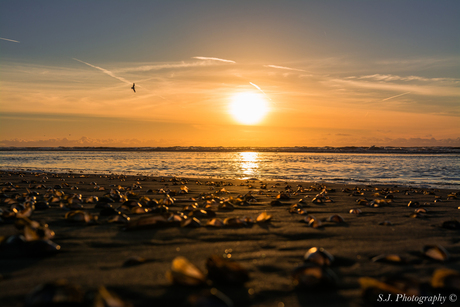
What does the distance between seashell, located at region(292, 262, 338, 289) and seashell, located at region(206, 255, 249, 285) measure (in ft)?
1.23

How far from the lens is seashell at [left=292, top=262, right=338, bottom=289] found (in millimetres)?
1970

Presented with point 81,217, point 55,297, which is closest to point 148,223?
point 81,217

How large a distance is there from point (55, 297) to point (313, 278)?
1625 millimetres

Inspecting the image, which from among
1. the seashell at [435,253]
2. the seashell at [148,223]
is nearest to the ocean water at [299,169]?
the seashell at [435,253]

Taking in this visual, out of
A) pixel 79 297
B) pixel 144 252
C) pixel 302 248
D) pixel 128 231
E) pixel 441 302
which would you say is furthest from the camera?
pixel 128 231

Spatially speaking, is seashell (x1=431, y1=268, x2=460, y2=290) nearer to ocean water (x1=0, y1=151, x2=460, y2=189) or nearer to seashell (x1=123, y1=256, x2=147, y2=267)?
seashell (x1=123, y1=256, x2=147, y2=267)

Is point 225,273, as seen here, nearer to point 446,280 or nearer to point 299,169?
point 446,280

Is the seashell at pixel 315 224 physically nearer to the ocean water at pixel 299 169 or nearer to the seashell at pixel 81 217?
the seashell at pixel 81 217

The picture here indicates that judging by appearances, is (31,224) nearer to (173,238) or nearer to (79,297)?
(173,238)

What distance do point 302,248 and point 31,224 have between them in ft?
9.87

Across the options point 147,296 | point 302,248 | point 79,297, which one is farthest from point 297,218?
point 79,297

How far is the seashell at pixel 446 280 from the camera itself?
191 cm

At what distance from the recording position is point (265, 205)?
5.86 meters

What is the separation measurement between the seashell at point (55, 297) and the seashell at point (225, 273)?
83 cm
